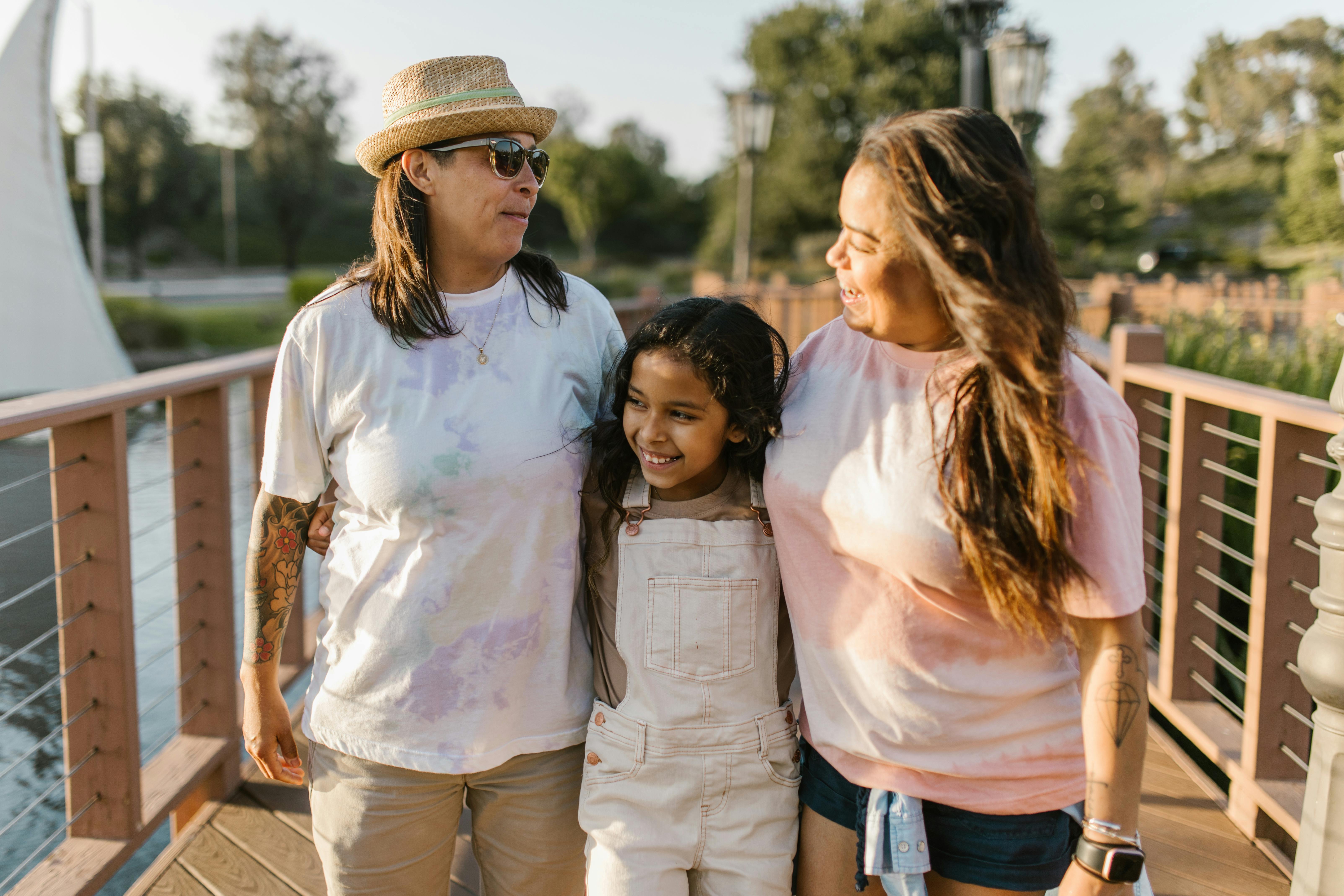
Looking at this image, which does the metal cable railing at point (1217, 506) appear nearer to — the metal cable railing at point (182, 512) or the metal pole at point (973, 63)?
the metal cable railing at point (182, 512)

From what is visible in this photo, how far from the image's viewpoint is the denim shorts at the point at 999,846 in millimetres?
1494

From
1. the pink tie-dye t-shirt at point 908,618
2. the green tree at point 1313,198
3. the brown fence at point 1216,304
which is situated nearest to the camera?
the pink tie-dye t-shirt at point 908,618

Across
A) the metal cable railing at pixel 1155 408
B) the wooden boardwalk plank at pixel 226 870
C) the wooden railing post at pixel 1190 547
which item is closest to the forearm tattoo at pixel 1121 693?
the wooden railing post at pixel 1190 547

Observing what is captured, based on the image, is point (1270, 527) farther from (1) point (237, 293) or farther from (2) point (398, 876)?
(1) point (237, 293)

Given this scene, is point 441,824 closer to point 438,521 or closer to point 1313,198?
point 438,521

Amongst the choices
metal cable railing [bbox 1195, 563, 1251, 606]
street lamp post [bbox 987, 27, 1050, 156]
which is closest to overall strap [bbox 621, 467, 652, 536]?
metal cable railing [bbox 1195, 563, 1251, 606]

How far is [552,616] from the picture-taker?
1.70 metres

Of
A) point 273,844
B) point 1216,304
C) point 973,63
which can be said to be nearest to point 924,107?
point 1216,304

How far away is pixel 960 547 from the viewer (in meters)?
1.37

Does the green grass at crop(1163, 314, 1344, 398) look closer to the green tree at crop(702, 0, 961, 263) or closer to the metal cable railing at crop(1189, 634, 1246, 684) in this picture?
the metal cable railing at crop(1189, 634, 1246, 684)

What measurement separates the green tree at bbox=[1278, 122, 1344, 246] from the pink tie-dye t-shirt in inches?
1423

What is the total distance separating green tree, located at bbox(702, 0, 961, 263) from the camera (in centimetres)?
3709

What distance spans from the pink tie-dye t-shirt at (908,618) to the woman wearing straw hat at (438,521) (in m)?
0.44

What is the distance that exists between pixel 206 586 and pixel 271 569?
4.19ft
